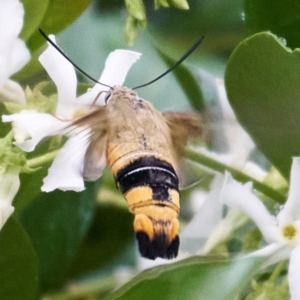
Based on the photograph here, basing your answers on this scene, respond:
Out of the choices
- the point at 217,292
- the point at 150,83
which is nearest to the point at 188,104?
the point at 150,83

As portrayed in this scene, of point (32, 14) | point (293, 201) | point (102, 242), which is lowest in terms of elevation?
point (102, 242)

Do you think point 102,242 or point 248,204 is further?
point 102,242

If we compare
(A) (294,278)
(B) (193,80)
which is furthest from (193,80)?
(A) (294,278)

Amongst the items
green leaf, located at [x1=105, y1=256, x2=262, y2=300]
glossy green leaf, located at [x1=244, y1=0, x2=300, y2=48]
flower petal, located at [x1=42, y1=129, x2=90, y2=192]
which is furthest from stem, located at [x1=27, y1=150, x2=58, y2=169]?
glossy green leaf, located at [x1=244, y1=0, x2=300, y2=48]

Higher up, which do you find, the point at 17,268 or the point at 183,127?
the point at 183,127

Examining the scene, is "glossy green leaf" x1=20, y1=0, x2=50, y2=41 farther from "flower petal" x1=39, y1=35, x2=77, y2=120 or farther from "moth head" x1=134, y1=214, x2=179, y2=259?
"moth head" x1=134, y1=214, x2=179, y2=259

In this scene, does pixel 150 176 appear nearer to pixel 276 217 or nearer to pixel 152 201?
pixel 152 201
